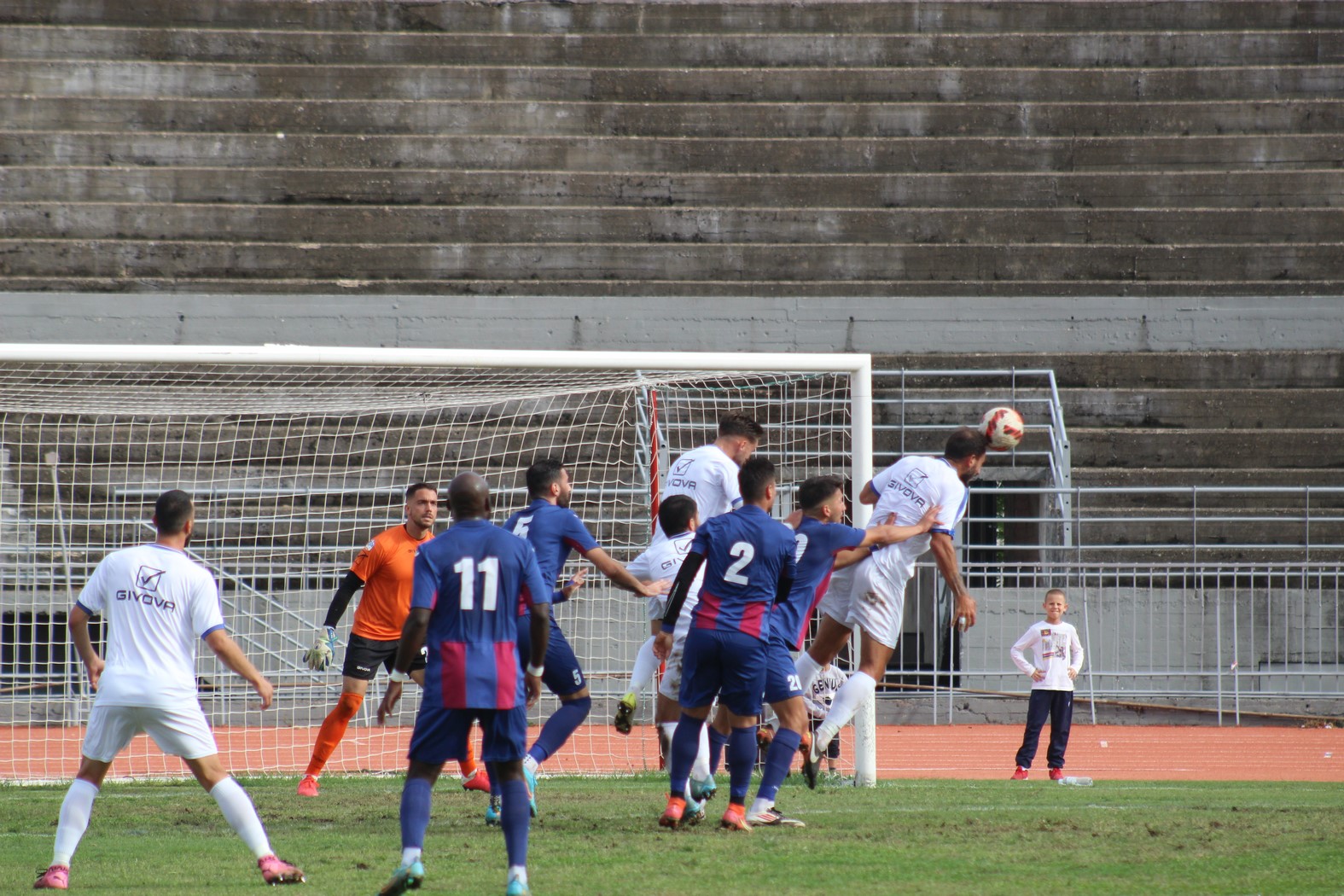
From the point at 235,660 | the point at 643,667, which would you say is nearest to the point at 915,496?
the point at 643,667

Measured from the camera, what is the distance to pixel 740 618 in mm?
7074

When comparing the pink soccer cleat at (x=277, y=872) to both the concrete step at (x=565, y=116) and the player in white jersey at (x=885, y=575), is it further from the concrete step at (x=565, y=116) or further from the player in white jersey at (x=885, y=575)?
the concrete step at (x=565, y=116)

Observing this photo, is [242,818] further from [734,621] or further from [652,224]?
[652,224]

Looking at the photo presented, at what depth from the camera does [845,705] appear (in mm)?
8789

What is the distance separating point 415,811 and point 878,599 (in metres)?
4.20

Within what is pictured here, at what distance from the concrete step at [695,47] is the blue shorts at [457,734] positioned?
1684cm

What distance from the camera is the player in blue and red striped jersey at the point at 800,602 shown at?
7.39 meters

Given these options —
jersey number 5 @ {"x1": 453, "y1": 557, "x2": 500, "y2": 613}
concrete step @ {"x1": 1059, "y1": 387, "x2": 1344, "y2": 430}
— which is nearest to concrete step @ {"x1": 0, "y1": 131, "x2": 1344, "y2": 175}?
concrete step @ {"x1": 1059, "y1": 387, "x2": 1344, "y2": 430}

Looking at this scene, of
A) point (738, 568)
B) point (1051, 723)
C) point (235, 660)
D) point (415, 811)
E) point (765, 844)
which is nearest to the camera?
point (415, 811)

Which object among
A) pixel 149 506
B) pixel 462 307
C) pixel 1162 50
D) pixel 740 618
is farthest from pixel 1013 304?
pixel 740 618

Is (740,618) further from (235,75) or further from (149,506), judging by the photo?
(235,75)

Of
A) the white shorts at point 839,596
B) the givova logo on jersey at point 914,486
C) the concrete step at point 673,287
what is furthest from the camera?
the concrete step at point 673,287

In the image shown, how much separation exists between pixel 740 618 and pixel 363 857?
2.14 m

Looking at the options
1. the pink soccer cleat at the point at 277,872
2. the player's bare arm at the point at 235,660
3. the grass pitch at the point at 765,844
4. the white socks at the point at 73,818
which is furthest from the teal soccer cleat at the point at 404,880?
the white socks at the point at 73,818
